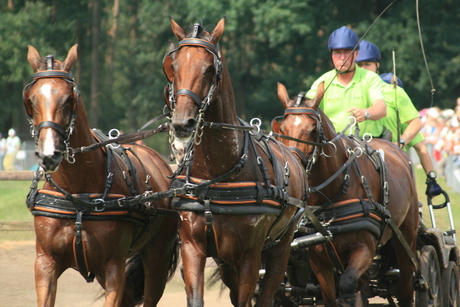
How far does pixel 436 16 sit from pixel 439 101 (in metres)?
3.65

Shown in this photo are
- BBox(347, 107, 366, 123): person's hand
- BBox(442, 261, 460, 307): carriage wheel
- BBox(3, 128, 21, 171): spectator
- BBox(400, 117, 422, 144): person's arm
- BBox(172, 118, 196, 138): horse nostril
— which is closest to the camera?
BBox(172, 118, 196, 138): horse nostril

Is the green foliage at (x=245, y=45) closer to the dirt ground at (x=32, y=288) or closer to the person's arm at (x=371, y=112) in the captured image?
the dirt ground at (x=32, y=288)

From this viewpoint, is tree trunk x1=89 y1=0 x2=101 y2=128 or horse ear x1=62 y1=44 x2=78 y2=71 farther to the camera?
tree trunk x1=89 y1=0 x2=101 y2=128

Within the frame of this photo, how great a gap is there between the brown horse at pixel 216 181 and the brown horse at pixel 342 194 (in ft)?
2.79

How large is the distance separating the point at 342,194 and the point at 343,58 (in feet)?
5.11

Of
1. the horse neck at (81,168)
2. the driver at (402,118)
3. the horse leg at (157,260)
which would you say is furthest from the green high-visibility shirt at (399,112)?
the horse neck at (81,168)

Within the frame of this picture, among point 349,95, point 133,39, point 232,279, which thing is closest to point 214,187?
point 232,279

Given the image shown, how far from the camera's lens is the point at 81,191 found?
4965mm

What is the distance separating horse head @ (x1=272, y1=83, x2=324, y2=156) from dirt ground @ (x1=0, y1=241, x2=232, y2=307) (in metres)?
2.34

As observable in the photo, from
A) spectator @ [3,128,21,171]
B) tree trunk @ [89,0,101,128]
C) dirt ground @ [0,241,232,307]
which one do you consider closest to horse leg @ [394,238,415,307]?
dirt ground @ [0,241,232,307]

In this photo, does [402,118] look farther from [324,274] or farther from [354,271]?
[354,271]

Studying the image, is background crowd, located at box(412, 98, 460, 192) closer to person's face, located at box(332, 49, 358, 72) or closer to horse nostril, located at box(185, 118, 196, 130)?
person's face, located at box(332, 49, 358, 72)

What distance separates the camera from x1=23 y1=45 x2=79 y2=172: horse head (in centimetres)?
441

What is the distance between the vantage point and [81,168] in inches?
194
